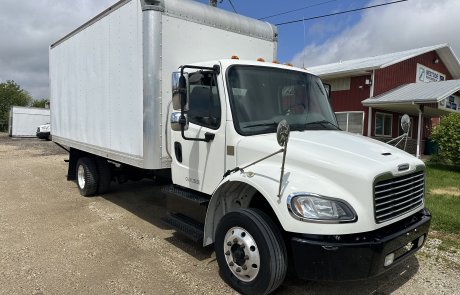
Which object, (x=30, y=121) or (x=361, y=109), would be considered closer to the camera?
(x=361, y=109)

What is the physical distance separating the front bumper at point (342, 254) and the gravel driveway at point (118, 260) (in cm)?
84

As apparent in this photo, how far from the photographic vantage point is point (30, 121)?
35344 mm

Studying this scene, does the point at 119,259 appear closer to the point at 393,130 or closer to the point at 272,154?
the point at 272,154

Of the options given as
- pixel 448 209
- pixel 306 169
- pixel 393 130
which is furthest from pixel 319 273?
pixel 393 130

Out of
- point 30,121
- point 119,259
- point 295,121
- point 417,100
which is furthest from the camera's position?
point 30,121

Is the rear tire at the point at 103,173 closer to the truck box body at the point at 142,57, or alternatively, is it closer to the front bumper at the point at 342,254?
the truck box body at the point at 142,57

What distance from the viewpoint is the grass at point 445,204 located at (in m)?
5.82

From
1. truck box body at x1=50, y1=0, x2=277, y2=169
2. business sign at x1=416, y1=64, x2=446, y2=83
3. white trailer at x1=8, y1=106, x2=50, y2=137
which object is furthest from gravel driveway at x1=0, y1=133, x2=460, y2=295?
white trailer at x1=8, y1=106, x2=50, y2=137

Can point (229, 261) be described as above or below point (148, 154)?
below

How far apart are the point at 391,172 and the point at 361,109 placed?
17493 millimetres

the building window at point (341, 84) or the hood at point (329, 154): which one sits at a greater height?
the building window at point (341, 84)

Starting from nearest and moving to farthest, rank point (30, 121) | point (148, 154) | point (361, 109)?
point (148, 154) → point (361, 109) → point (30, 121)

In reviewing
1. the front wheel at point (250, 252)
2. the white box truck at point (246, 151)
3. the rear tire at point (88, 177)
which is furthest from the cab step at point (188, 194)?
the rear tire at point (88, 177)

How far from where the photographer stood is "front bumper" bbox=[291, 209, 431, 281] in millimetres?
3070
